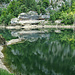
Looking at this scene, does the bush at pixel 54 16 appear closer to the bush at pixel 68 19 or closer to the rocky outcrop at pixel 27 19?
the rocky outcrop at pixel 27 19

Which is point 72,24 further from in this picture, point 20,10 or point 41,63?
point 41,63

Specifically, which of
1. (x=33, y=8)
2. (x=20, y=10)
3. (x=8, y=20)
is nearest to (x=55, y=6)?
(x=33, y=8)

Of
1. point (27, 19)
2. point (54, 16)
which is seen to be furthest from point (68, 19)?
point (27, 19)

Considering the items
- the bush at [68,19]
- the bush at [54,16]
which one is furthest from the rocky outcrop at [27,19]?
the bush at [68,19]

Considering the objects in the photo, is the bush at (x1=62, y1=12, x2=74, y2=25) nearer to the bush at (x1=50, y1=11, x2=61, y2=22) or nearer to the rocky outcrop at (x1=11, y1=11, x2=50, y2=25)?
the bush at (x1=50, y1=11, x2=61, y2=22)

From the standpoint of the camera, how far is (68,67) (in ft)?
64.0

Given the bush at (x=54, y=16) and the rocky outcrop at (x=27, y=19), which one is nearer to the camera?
the rocky outcrop at (x=27, y=19)

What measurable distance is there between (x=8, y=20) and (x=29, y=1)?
1651 inches

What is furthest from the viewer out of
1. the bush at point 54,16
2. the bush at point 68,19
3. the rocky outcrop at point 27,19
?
the bush at point 54,16

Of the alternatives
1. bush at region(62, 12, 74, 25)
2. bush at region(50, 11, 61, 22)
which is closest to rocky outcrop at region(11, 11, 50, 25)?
bush at region(50, 11, 61, 22)

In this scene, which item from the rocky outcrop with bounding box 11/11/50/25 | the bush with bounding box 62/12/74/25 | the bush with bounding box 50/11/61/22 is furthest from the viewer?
the bush with bounding box 50/11/61/22

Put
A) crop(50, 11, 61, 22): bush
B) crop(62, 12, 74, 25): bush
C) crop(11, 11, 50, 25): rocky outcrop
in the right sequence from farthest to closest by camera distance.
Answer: crop(50, 11, 61, 22): bush < crop(11, 11, 50, 25): rocky outcrop < crop(62, 12, 74, 25): bush

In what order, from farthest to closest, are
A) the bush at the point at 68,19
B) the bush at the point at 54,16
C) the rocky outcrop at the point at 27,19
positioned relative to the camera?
1. the bush at the point at 54,16
2. the rocky outcrop at the point at 27,19
3. the bush at the point at 68,19

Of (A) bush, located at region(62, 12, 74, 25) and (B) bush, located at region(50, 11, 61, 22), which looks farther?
(B) bush, located at region(50, 11, 61, 22)
